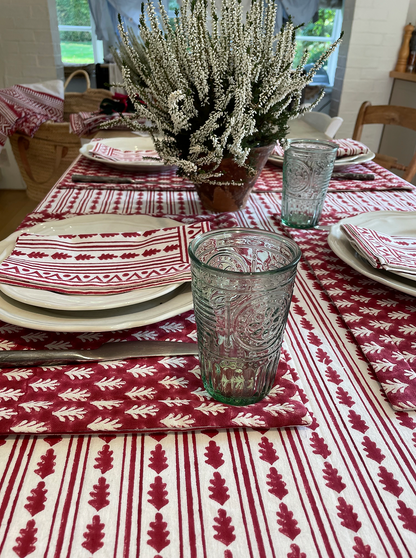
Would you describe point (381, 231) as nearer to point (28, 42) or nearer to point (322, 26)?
point (28, 42)

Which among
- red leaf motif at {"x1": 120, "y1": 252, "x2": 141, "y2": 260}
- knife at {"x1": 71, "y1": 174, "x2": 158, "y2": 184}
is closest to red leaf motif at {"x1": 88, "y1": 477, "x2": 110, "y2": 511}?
red leaf motif at {"x1": 120, "y1": 252, "x2": 141, "y2": 260}

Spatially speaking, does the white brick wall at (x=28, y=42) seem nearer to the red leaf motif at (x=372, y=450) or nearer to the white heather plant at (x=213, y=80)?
the white heather plant at (x=213, y=80)

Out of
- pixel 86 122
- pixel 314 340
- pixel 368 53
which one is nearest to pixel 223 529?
pixel 314 340

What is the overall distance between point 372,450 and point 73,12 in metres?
6.12

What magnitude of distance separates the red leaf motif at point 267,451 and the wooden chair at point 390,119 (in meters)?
1.58

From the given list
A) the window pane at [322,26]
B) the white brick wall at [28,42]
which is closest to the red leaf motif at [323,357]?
the white brick wall at [28,42]

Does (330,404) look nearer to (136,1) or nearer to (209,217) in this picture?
(209,217)

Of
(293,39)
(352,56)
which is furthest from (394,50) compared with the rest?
(293,39)

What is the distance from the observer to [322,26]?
5277mm

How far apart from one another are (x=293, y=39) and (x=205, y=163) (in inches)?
10.6

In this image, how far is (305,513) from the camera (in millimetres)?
310

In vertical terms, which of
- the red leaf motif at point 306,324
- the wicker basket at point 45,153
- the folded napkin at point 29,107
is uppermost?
the red leaf motif at point 306,324

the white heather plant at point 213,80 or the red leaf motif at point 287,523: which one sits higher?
the white heather plant at point 213,80

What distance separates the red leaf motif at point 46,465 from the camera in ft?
1.09
